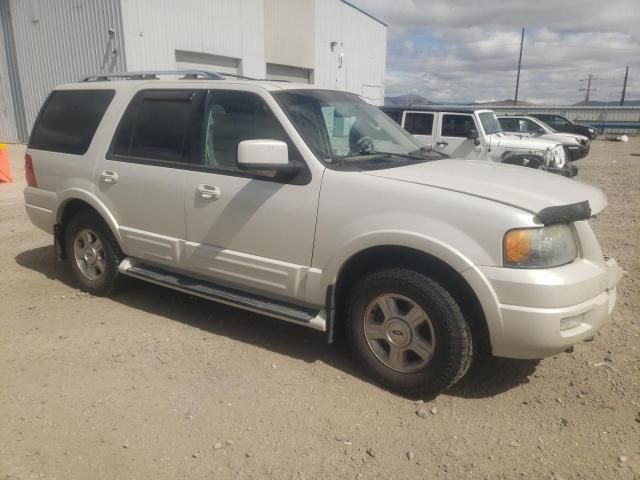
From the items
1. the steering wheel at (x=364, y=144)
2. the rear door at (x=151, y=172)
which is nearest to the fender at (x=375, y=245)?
the steering wheel at (x=364, y=144)

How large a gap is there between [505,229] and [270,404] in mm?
1689

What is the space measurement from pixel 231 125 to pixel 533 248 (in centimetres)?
223

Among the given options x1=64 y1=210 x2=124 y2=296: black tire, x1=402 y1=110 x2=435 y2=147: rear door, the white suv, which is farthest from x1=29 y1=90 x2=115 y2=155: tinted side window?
x1=402 y1=110 x2=435 y2=147: rear door

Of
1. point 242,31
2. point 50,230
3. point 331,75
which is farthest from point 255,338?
point 331,75

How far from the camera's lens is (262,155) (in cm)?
324

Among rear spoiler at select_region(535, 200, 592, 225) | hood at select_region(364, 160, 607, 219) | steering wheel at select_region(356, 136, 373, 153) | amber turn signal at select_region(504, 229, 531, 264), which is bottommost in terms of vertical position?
amber turn signal at select_region(504, 229, 531, 264)

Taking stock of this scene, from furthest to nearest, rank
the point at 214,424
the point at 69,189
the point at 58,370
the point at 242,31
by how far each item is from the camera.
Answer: the point at 242,31
the point at 69,189
the point at 58,370
the point at 214,424

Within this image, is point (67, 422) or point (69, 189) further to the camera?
point (69, 189)

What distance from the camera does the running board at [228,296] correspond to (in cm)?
351

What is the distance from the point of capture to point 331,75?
26344 millimetres

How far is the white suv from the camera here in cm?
291

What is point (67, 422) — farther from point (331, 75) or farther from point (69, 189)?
point (331, 75)

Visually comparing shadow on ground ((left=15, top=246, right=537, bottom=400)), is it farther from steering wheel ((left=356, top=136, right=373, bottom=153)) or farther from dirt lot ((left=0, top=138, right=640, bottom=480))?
steering wheel ((left=356, top=136, right=373, bottom=153))

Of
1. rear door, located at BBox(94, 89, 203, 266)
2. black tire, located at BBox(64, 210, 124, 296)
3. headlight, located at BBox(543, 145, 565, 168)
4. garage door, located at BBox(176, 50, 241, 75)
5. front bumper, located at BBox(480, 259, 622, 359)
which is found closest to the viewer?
front bumper, located at BBox(480, 259, 622, 359)
